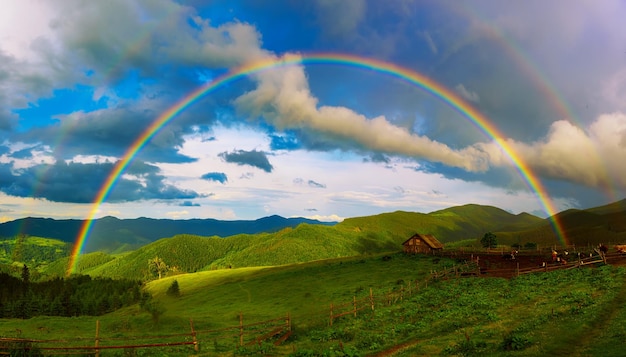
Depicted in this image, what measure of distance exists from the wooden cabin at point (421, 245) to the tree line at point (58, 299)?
312 feet

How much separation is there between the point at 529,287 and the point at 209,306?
67234mm

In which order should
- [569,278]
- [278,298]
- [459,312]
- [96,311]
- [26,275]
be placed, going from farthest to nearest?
1. [26,275]
2. [96,311]
3. [278,298]
4. [569,278]
5. [459,312]

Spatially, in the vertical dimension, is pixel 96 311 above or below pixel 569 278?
below

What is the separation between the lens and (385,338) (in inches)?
1114

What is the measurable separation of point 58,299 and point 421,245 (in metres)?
137

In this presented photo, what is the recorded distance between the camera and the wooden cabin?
377 ft

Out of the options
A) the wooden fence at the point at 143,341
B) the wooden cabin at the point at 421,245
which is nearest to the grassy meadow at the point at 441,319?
the wooden fence at the point at 143,341

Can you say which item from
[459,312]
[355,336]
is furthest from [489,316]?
[355,336]

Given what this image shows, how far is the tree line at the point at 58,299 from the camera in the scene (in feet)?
438

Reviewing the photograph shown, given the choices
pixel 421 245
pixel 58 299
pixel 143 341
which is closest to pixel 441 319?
pixel 143 341

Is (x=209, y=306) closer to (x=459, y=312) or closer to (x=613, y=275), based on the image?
(x=459, y=312)

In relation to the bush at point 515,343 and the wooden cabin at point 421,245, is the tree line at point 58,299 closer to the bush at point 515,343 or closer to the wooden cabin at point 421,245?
the wooden cabin at point 421,245

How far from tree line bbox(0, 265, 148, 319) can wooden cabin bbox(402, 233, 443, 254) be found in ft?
312

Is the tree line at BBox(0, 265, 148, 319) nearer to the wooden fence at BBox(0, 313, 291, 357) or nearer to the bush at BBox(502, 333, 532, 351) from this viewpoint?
the wooden fence at BBox(0, 313, 291, 357)
